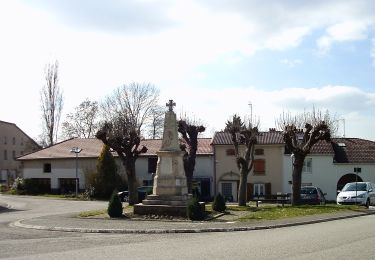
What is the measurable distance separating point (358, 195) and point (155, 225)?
1730 centimetres

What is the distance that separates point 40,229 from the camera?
21688 mm

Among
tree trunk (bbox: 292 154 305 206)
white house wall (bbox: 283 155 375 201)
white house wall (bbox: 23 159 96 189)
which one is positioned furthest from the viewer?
white house wall (bbox: 23 159 96 189)

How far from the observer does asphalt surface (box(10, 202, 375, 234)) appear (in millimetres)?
20406

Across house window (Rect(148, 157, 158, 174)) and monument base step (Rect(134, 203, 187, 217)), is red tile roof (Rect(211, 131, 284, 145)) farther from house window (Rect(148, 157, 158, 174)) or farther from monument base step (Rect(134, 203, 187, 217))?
monument base step (Rect(134, 203, 187, 217))

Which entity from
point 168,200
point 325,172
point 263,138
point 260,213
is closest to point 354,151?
point 325,172

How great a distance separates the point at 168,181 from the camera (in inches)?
1067

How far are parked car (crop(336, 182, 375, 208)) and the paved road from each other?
15.0m

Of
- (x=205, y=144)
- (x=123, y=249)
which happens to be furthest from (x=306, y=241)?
(x=205, y=144)

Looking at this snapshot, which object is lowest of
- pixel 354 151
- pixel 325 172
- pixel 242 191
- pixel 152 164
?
pixel 242 191

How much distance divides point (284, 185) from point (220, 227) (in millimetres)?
35378

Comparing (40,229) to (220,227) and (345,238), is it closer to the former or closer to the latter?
(220,227)

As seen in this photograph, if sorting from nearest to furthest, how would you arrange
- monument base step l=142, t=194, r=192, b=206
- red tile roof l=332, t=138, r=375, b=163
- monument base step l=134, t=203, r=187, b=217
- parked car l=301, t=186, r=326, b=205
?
monument base step l=134, t=203, r=187, b=217 → monument base step l=142, t=194, r=192, b=206 → parked car l=301, t=186, r=326, b=205 → red tile roof l=332, t=138, r=375, b=163

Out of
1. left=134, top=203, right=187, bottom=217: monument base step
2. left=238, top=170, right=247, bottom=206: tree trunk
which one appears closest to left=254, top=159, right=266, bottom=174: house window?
left=238, top=170, right=247, bottom=206: tree trunk

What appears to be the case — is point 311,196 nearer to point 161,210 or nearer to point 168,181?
point 168,181
